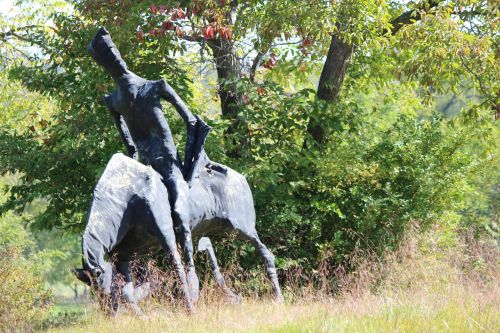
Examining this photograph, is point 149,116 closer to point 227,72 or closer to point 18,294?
point 18,294

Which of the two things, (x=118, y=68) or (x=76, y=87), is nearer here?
(x=118, y=68)

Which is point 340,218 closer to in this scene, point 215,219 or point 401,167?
point 401,167

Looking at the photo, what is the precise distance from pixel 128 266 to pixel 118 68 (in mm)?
2201

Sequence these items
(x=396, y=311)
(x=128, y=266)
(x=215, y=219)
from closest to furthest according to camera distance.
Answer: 1. (x=396, y=311)
2. (x=128, y=266)
3. (x=215, y=219)

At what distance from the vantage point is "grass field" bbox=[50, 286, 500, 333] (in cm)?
668

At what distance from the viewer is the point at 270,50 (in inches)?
593

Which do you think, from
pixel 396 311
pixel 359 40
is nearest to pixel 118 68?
pixel 396 311

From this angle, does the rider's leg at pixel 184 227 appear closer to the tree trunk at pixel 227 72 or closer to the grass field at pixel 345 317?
the grass field at pixel 345 317

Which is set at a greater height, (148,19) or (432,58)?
(148,19)

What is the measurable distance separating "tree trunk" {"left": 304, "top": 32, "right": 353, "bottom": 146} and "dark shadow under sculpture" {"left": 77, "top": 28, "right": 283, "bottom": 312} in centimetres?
505

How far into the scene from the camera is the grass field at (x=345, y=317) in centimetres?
668

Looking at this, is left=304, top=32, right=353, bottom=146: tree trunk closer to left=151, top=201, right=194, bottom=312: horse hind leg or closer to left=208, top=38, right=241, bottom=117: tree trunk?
left=208, top=38, right=241, bottom=117: tree trunk

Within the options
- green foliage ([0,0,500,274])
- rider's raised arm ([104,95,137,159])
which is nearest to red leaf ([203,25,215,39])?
green foliage ([0,0,500,274])

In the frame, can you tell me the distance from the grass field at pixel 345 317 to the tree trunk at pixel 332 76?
658 cm
